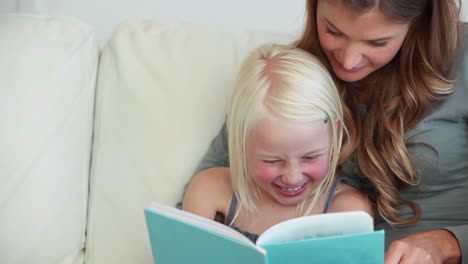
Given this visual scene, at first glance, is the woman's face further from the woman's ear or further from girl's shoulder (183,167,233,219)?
girl's shoulder (183,167,233,219)

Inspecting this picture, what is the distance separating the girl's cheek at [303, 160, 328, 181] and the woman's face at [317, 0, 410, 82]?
191 mm

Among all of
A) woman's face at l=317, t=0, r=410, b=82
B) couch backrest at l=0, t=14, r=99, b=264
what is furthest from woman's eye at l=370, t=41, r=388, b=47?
couch backrest at l=0, t=14, r=99, b=264

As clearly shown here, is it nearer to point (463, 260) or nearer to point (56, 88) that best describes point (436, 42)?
point (463, 260)

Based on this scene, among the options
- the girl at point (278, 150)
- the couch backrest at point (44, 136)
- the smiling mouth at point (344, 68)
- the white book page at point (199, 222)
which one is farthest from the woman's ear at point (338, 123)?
the couch backrest at point (44, 136)

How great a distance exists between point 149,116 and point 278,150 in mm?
451

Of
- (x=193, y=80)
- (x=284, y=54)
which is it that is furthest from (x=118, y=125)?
(x=284, y=54)

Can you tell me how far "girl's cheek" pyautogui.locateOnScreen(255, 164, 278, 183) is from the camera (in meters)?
1.32

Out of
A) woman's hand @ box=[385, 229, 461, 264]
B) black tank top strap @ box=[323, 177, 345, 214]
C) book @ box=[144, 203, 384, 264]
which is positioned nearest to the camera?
book @ box=[144, 203, 384, 264]

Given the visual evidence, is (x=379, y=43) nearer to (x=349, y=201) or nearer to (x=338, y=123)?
(x=338, y=123)

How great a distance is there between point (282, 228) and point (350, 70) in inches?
17.4

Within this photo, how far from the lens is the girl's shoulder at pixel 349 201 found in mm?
1412

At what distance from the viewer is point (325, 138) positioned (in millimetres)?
1335

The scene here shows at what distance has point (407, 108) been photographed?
1.41m

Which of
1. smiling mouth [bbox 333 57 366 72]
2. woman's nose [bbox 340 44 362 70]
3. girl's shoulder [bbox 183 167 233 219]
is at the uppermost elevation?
woman's nose [bbox 340 44 362 70]
